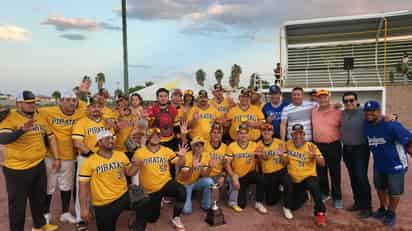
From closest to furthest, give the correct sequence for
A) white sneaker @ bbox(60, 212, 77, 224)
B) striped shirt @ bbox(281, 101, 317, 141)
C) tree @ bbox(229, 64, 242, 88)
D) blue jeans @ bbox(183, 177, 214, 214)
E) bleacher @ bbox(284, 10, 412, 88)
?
white sneaker @ bbox(60, 212, 77, 224)
blue jeans @ bbox(183, 177, 214, 214)
striped shirt @ bbox(281, 101, 317, 141)
bleacher @ bbox(284, 10, 412, 88)
tree @ bbox(229, 64, 242, 88)

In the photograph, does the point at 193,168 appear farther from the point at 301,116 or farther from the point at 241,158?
the point at 301,116

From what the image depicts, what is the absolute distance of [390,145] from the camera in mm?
4750

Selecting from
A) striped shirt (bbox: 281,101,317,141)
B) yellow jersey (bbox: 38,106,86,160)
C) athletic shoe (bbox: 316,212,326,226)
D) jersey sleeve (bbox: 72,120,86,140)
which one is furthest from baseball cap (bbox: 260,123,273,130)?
yellow jersey (bbox: 38,106,86,160)

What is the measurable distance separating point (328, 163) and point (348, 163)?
1.08 feet

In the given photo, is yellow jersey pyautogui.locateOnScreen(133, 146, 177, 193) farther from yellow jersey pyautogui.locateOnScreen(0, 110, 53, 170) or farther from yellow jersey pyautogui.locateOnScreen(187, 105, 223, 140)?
yellow jersey pyautogui.locateOnScreen(0, 110, 53, 170)

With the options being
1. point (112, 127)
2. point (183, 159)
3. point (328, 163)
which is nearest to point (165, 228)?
point (183, 159)

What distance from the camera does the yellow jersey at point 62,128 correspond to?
4727 mm

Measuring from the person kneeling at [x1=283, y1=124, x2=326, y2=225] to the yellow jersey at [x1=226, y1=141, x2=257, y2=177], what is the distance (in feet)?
1.86

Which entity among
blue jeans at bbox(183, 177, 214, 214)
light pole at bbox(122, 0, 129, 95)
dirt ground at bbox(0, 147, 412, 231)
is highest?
light pole at bbox(122, 0, 129, 95)

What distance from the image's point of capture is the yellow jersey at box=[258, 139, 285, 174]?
17.9 feet

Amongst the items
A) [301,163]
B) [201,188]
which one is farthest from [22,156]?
[301,163]

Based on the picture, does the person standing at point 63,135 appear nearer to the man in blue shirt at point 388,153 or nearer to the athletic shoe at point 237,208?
the athletic shoe at point 237,208

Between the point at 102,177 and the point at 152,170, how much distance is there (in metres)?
0.85

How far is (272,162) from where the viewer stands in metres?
5.49
